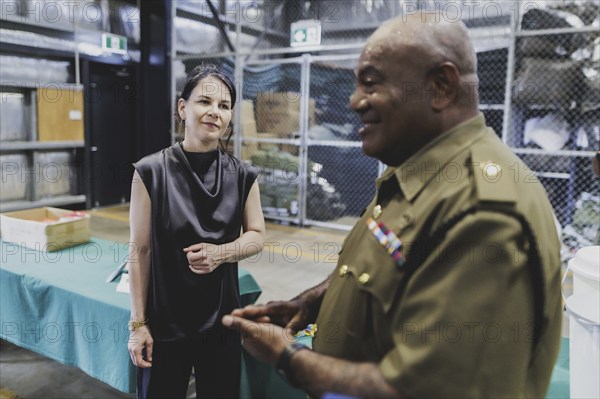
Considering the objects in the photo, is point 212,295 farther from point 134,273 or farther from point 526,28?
point 526,28

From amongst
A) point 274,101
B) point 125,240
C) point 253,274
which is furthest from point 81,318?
point 274,101

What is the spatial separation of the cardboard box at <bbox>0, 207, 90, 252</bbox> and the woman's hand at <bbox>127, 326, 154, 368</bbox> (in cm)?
154

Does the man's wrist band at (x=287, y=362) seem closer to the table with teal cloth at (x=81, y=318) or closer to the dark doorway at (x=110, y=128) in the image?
the table with teal cloth at (x=81, y=318)

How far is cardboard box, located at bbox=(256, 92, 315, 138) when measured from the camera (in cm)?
725

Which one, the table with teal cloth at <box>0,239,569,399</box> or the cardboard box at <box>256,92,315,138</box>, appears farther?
the cardboard box at <box>256,92,315,138</box>

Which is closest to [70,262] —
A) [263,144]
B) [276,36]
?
[263,144]

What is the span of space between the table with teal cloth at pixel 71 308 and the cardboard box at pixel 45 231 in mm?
67

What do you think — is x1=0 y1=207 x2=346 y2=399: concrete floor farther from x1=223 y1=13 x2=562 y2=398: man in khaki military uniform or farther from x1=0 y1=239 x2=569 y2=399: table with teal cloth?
x1=223 y1=13 x2=562 y2=398: man in khaki military uniform

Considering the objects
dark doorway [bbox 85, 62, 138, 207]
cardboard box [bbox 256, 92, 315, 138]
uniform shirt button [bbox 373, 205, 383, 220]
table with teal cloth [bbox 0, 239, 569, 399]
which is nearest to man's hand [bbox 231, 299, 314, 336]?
uniform shirt button [bbox 373, 205, 383, 220]

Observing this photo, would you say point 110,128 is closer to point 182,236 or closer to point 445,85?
point 182,236

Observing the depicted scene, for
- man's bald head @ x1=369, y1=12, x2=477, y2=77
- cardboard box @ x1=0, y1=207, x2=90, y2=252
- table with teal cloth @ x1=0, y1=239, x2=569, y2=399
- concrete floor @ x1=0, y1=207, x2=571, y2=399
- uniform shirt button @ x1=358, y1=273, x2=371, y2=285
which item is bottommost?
concrete floor @ x1=0, y1=207, x2=571, y2=399

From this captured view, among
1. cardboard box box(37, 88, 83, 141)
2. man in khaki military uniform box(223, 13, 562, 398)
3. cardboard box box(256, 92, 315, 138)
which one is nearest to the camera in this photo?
man in khaki military uniform box(223, 13, 562, 398)

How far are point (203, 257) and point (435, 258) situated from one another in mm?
1096

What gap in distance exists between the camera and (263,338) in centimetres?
95
